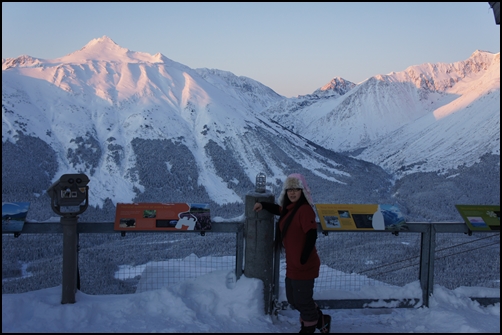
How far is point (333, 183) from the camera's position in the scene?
2500 centimetres

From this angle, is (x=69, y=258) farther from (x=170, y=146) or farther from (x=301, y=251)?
(x=170, y=146)

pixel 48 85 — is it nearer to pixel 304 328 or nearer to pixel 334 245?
pixel 334 245

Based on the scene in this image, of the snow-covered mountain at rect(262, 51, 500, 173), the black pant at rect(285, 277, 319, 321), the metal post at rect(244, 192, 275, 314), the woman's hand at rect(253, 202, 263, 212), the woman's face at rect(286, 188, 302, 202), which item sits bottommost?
the black pant at rect(285, 277, 319, 321)

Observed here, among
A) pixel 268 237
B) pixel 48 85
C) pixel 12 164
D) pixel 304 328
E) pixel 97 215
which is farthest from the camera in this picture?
pixel 48 85

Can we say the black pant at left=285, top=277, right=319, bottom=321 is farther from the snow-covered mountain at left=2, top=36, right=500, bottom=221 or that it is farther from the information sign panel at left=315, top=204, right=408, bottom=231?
the snow-covered mountain at left=2, top=36, right=500, bottom=221

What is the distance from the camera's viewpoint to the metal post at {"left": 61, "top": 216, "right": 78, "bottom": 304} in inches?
191

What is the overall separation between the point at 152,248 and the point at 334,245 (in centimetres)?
515

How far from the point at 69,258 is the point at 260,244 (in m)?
1.99

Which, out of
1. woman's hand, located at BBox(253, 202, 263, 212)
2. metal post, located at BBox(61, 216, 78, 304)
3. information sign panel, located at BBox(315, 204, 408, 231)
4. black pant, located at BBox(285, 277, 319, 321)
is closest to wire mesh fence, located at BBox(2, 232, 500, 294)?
metal post, located at BBox(61, 216, 78, 304)

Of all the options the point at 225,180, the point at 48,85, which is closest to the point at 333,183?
the point at 225,180

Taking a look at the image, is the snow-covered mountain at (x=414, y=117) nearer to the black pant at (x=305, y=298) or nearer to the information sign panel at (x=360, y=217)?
the information sign panel at (x=360, y=217)

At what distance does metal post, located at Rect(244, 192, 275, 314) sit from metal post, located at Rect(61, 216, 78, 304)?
1805 millimetres

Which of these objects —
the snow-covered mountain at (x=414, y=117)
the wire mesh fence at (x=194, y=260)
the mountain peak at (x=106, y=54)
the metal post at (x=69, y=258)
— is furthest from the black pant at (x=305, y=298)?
the mountain peak at (x=106, y=54)

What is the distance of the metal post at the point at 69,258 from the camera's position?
4.84m
